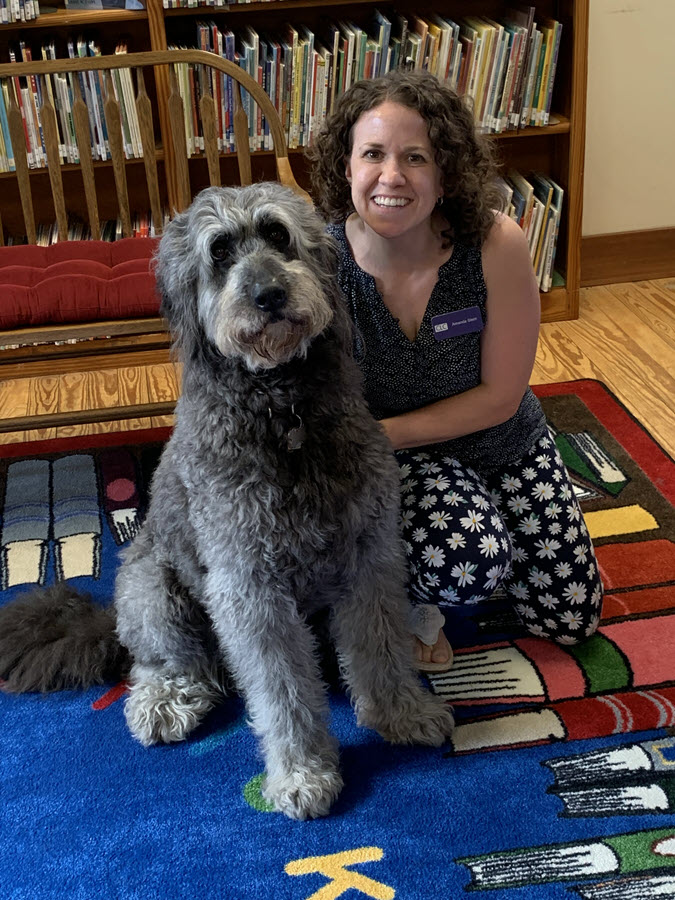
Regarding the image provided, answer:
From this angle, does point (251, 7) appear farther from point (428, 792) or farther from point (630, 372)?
point (428, 792)

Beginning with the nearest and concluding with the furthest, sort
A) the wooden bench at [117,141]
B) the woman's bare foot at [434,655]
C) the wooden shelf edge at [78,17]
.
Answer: the woman's bare foot at [434,655] → the wooden bench at [117,141] → the wooden shelf edge at [78,17]

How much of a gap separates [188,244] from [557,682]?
3.66ft

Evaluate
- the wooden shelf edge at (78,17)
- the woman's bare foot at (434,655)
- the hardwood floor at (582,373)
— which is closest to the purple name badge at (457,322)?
the woman's bare foot at (434,655)

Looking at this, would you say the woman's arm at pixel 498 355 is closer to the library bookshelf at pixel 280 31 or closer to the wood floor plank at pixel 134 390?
the wood floor plank at pixel 134 390

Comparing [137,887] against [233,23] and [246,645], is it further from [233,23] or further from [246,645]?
[233,23]

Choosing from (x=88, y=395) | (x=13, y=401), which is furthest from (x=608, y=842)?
(x=13, y=401)

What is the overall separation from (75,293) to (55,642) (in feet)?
2.83

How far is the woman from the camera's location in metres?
1.62

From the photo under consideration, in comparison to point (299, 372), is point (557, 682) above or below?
below

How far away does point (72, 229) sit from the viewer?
3.21 meters

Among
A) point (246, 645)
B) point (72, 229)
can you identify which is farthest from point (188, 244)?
point (72, 229)

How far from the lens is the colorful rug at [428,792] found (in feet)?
4.71

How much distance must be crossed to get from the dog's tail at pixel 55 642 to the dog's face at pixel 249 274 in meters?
0.71

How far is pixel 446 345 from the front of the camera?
176cm
